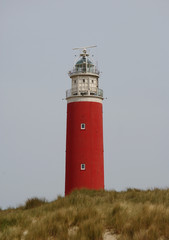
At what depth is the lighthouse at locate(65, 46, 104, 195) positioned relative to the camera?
26859 millimetres

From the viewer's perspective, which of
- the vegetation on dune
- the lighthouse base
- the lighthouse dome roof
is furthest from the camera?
the lighthouse dome roof

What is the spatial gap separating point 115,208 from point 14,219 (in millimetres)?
4009

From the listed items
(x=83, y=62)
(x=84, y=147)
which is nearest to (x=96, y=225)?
(x=84, y=147)

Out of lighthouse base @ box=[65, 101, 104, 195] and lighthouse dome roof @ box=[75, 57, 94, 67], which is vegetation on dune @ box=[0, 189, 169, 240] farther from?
lighthouse dome roof @ box=[75, 57, 94, 67]

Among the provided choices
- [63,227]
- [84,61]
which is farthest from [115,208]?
[84,61]

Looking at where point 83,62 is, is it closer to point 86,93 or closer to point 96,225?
point 86,93

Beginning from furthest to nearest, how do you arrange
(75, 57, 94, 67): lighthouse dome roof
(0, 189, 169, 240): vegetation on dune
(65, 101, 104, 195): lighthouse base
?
(75, 57, 94, 67): lighthouse dome roof < (65, 101, 104, 195): lighthouse base < (0, 189, 169, 240): vegetation on dune

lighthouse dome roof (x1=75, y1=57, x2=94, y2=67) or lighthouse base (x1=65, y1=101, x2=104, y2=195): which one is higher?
lighthouse dome roof (x1=75, y1=57, x2=94, y2=67)

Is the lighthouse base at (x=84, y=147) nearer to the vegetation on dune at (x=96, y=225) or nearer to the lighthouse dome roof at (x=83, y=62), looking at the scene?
the lighthouse dome roof at (x=83, y=62)

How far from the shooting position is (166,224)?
9828 millimetres

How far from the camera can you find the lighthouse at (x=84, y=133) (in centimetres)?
2686

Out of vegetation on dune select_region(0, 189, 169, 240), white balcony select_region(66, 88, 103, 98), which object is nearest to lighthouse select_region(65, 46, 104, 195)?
white balcony select_region(66, 88, 103, 98)

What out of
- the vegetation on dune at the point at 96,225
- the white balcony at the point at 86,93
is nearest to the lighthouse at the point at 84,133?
→ the white balcony at the point at 86,93

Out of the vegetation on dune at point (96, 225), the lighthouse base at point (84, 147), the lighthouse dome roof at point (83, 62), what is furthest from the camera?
the lighthouse dome roof at point (83, 62)
